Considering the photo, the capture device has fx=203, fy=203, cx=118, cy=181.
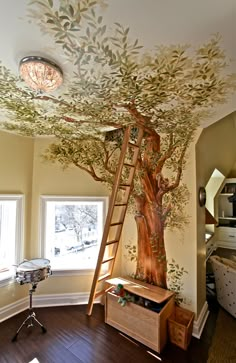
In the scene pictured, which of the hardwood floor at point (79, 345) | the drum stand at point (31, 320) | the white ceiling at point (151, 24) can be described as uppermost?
the white ceiling at point (151, 24)

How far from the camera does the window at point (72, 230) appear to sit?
10.7ft

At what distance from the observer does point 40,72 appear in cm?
140

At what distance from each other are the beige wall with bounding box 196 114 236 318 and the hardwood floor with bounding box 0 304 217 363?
2.05ft

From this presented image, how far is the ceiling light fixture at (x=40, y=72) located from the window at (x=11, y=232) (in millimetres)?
2063

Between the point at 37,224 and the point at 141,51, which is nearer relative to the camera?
the point at 141,51

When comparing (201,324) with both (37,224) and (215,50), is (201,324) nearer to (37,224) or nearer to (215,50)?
(37,224)

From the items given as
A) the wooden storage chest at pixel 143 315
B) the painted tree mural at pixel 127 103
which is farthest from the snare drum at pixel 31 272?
the painted tree mural at pixel 127 103

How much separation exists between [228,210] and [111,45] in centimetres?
514

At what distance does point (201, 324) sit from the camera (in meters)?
2.70

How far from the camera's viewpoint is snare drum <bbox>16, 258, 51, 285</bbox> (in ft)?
8.23

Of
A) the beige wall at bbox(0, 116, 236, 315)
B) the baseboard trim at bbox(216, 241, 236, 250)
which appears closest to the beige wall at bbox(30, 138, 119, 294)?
the beige wall at bbox(0, 116, 236, 315)

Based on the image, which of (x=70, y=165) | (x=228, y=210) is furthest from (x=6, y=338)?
(x=228, y=210)

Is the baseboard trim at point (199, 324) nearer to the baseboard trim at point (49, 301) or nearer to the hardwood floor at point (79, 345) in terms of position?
the hardwood floor at point (79, 345)

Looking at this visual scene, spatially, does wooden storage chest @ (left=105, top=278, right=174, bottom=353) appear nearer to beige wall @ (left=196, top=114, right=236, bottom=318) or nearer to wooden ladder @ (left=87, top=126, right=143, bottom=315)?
wooden ladder @ (left=87, top=126, right=143, bottom=315)
